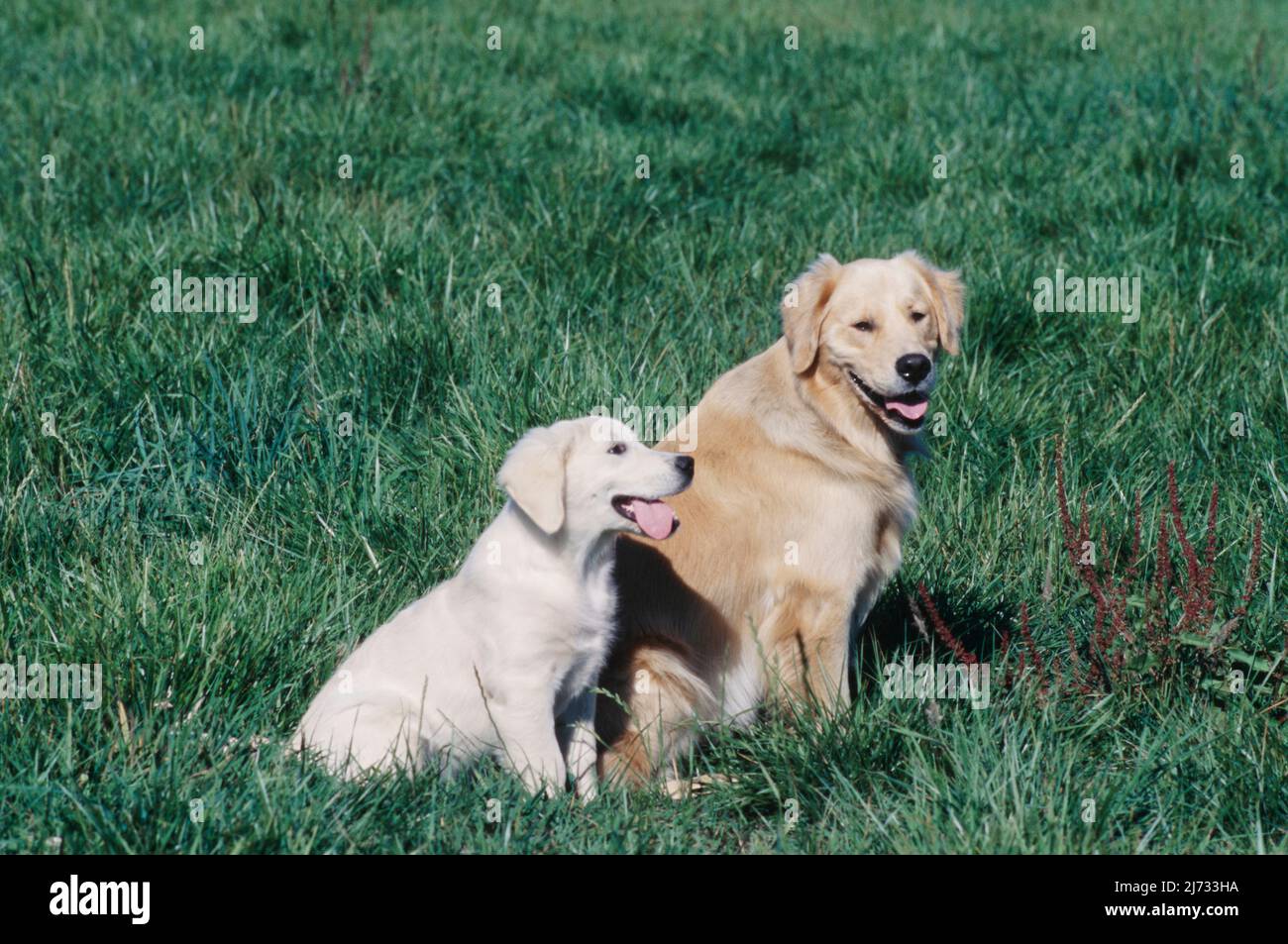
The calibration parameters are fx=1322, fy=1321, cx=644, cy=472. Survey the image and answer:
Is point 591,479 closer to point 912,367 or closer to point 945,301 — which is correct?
point 912,367

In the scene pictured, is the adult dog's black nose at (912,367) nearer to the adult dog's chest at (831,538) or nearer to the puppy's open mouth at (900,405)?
the puppy's open mouth at (900,405)

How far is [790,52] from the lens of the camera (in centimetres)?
792

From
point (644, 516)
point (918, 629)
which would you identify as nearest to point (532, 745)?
point (644, 516)

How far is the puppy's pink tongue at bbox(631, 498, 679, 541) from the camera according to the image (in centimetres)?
274

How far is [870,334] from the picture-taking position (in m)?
3.26

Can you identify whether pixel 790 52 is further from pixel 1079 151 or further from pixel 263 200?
pixel 263 200

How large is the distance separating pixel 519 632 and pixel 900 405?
3.69 ft

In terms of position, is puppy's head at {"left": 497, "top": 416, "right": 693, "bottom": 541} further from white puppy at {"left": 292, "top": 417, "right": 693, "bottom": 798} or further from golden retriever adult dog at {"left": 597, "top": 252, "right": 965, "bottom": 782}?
golden retriever adult dog at {"left": 597, "top": 252, "right": 965, "bottom": 782}

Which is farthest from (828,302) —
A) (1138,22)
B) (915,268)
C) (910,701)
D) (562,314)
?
→ (1138,22)

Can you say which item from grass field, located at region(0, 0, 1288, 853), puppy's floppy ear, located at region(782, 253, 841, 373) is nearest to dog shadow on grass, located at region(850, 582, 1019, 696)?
grass field, located at region(0, 0, 1288, 853)

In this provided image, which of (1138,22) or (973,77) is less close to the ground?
(1138,22)

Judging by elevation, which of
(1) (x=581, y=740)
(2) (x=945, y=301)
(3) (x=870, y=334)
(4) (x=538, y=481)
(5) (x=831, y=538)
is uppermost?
(2) (x=945, y=301)

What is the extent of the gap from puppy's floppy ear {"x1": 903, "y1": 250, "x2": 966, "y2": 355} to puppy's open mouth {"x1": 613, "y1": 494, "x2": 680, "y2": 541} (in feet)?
3.58

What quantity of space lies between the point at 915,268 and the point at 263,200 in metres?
2.98
